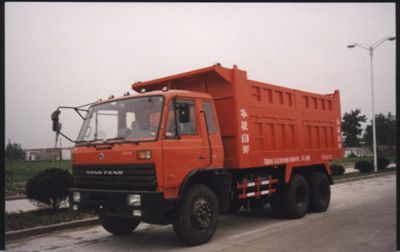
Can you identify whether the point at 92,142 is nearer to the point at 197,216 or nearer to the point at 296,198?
the point at 197,216

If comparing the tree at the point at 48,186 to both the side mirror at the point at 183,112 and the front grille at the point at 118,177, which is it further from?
the side mirror at the point at 183,112

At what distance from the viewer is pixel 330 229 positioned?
319 inches

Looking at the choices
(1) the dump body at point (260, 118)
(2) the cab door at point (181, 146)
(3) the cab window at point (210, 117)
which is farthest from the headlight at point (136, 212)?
(1) the dump body at point (260, 118)

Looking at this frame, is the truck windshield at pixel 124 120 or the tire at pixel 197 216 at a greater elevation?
the truck windshield at pixel 124 120

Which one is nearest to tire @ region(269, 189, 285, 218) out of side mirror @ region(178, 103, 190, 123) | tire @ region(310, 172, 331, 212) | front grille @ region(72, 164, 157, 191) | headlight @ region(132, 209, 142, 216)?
tire @ region(310, 172, 331, 212)

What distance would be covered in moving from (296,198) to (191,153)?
3.77 metres

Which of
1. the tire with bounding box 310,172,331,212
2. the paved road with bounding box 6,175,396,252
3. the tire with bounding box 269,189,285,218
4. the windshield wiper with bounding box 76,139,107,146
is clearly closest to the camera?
the paved road with bounding box 6,175,396,252

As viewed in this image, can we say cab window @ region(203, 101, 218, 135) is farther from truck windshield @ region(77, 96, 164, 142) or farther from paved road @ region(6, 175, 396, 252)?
paved road @ region(6, 175, 396, 252)

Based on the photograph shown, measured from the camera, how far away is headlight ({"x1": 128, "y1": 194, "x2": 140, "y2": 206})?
635 centimetres

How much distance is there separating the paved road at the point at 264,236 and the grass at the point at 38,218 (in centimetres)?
54

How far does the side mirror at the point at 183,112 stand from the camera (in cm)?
670

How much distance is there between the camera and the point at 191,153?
693 centimetres

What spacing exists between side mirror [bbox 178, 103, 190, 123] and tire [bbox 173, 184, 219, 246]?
1.16m

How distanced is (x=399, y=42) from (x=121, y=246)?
5408 mm
